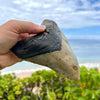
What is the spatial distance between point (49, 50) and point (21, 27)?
444 millimetres

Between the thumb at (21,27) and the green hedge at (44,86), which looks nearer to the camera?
the thumb at (21,27)

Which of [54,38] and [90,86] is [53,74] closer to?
[90,86]

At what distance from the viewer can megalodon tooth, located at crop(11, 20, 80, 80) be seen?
6.27ft

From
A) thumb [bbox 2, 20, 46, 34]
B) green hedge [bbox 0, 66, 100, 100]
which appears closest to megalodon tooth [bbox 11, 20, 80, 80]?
thumb [bbox 2, 20, 46, 34]

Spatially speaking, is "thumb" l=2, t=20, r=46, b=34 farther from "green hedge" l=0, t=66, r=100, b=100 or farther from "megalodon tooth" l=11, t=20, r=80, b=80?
"green hedge" l=0, t=66, r=100, b=100

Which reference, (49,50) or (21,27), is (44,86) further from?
(21,27)

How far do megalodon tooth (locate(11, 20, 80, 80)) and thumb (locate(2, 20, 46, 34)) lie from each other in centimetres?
8

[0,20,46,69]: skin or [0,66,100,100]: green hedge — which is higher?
[0,20,46,69]: skin

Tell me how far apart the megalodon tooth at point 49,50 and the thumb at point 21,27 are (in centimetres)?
8

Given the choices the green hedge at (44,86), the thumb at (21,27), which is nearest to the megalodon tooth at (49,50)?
the thumb at (21,27)

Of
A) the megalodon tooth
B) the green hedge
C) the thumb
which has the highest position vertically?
the thumb

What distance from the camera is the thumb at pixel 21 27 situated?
1.86 meters

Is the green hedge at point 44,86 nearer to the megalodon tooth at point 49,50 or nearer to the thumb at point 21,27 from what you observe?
the megalodon tooth at point 49,50

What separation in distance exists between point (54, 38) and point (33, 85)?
10.3 feet
